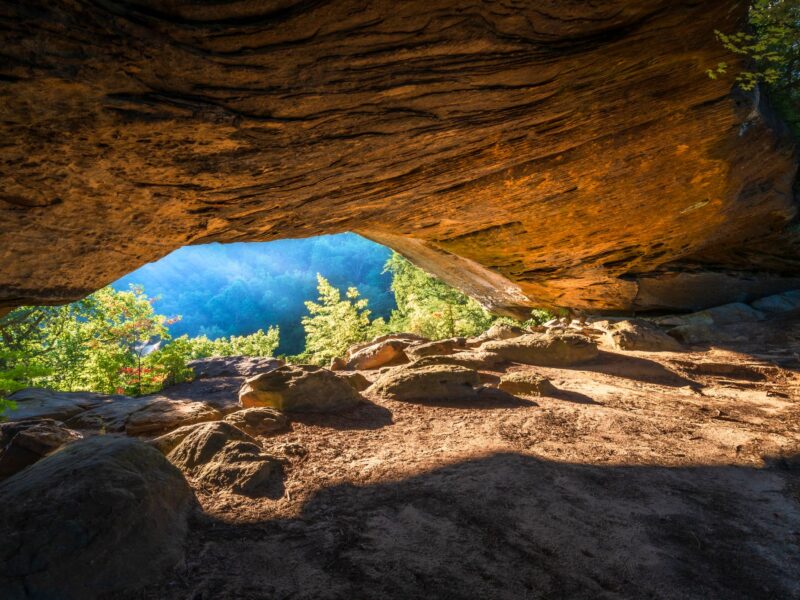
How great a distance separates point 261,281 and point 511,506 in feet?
243

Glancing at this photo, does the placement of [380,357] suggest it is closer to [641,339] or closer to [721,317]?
[641,339]

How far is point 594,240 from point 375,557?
417 inches

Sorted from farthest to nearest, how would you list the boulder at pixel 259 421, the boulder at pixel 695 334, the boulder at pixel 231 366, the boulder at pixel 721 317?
the boulder at pixel 721 317 < the boulder at pixel 231 366 < the boulder at pixel 695 334 < the boulder at pixel 259 421

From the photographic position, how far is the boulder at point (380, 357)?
9.95 meters

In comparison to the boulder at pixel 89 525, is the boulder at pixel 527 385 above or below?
below

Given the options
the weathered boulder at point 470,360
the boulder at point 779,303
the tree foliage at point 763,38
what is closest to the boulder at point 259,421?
the weathered boulder at point 470,360

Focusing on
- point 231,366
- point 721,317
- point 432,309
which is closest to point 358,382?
point 231,366

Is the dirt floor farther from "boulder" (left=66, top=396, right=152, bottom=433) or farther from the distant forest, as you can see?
the distant forest

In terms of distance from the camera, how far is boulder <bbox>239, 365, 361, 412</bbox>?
582 cm

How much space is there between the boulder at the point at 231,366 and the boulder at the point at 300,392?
5.14 metres

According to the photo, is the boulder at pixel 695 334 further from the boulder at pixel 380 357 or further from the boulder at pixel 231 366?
the boulder at pixel 231 366

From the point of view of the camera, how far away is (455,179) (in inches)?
285

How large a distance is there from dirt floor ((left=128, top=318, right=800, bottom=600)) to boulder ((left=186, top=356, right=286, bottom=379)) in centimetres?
663

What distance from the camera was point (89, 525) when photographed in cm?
248
